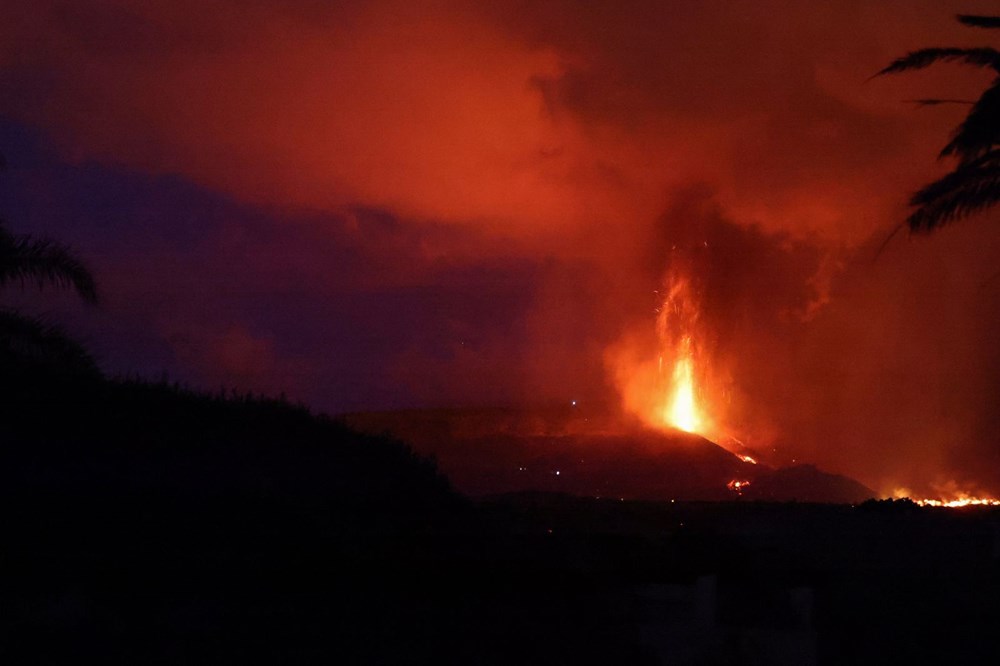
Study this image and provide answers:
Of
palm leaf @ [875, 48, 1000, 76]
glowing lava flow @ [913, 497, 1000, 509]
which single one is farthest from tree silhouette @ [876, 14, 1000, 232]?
glowing lava flow @ [913, 497, 1000, 509]

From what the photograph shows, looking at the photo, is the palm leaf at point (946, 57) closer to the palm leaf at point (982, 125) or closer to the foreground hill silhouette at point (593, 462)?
the palm leaf at point (982, 125)

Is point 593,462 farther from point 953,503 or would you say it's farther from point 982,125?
point 982,125

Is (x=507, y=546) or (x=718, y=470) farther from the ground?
(x=718, y=470)

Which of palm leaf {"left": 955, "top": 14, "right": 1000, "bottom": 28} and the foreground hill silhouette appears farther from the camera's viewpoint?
the foreground hill silhouette

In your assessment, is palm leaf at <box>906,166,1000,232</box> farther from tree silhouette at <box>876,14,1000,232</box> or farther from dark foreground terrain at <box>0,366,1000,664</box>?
dark foreground terrain at <box>0,366,1000,664</box>

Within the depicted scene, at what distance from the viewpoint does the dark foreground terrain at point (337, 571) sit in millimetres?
8719

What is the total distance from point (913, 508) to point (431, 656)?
13.2m

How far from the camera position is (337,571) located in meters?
9.61

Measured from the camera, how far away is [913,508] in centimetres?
1906

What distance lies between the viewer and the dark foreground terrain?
872 cm

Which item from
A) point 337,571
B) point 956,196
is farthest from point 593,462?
point 337,571

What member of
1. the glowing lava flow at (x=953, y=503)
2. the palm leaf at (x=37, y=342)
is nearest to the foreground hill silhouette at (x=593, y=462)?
the glowing lava flow at (x=953, y=503)

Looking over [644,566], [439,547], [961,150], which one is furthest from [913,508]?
[439,547]

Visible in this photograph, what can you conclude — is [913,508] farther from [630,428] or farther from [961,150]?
[630,428]
